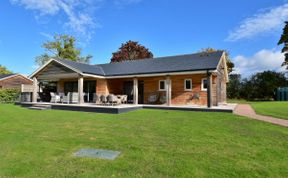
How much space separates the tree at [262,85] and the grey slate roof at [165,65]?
46.7 ft

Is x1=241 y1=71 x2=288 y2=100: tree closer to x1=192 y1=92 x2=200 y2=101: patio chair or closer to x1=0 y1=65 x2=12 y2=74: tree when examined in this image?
x1=192 y1=92 x2=200 y2=101: patio chair

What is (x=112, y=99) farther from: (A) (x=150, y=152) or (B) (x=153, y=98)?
(A) (x=150, y=152)

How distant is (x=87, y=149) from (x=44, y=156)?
37.8 inches

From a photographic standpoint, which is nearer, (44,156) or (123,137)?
(44,156)

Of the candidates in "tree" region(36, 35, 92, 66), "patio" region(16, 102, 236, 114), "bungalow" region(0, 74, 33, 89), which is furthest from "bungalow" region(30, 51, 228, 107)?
"tree" region(36, 35, 92, 66)

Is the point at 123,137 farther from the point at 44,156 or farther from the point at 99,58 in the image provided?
the point at 99,58

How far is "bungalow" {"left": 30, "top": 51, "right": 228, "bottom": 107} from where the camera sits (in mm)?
14586

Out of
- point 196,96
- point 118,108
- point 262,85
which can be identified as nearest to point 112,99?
point 118,108

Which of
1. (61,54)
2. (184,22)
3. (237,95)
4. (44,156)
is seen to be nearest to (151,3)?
(184,22)

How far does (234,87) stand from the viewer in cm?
2811

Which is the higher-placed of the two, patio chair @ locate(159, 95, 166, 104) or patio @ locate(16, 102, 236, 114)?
patio chair @ locate(159, 95, 166, 104)

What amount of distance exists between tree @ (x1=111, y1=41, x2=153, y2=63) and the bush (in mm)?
21297

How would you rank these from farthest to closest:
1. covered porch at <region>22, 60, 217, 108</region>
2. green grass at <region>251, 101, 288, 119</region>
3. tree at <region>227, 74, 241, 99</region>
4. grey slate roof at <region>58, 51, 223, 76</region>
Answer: tree at <region>227, 74, 241, 99</region>
covered porch at <region>22, 60, 217, 108</region>
grey slate roof at <region>58, 51, 223, 76</region>
green grass at <region>251, 101, 288, 119</region>

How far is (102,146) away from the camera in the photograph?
5125 mm
